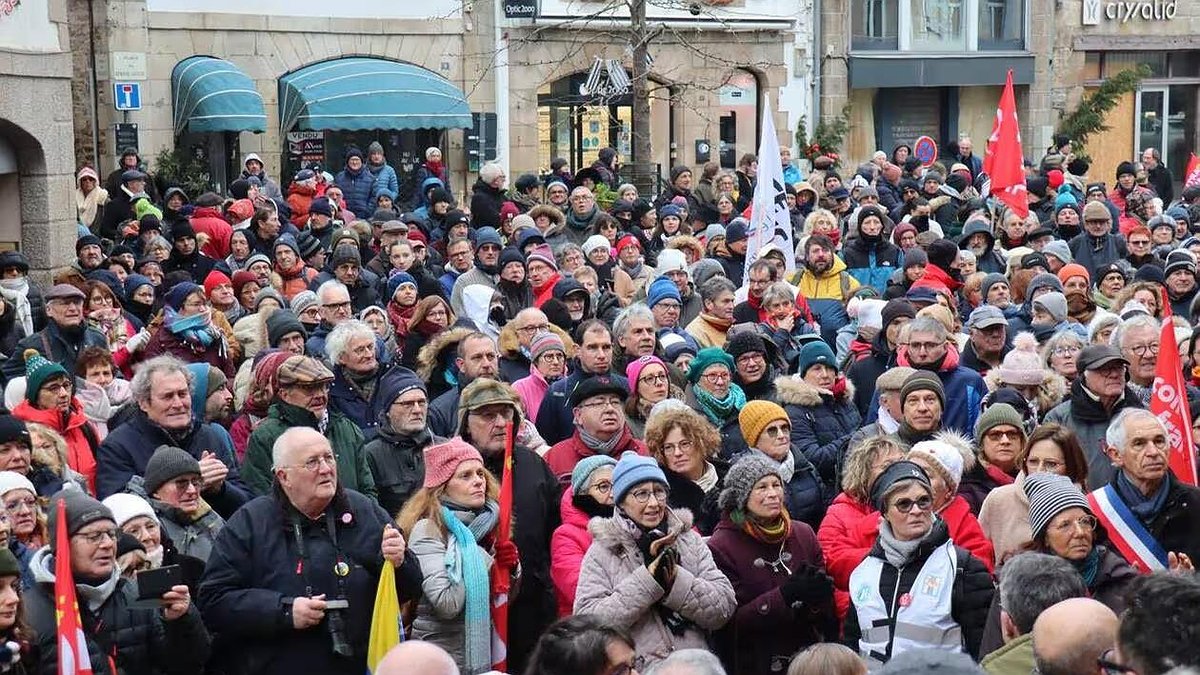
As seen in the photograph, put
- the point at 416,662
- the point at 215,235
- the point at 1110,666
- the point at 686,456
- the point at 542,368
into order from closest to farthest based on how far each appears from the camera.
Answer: the point at 1110,666 < the point at 416,662 < the point at 686,456 < the point at 542,368 < the point at 215,235

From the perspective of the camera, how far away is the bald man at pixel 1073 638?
4797 millimetres

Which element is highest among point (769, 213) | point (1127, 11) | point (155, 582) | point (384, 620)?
point (1127, 11)

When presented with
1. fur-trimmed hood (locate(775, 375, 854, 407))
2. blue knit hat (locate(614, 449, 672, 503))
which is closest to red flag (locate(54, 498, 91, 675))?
blue knit hat (locate(614, 449, 672, 503))

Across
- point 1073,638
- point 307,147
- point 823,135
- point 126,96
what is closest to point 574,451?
point 1073,638

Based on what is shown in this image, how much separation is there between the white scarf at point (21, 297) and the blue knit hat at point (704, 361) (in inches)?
207

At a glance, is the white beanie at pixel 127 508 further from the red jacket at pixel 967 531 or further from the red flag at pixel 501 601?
the red jacket at pixel 967 531

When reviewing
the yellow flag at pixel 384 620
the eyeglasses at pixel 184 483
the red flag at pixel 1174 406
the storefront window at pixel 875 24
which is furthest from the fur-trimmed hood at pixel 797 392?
the storefront window at pixel 875 24

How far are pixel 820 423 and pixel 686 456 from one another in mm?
1524

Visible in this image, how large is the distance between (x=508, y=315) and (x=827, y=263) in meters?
2.39

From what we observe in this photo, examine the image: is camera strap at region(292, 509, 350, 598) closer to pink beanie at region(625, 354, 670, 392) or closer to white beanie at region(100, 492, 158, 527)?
white beanie at region(100, 492, 158, 527)

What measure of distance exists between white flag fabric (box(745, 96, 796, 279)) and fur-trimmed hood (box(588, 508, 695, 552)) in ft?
24.2

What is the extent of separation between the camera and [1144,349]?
944cm

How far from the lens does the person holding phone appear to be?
6512mm

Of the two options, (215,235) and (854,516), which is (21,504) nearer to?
(854,516)
